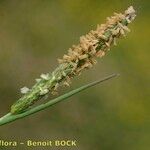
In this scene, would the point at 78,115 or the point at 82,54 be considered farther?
the point at 78,115

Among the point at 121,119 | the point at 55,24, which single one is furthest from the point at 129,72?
the point at 55,24

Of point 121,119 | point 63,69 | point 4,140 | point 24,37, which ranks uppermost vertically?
point 24,37

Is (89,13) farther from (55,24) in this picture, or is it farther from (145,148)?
(145,148)

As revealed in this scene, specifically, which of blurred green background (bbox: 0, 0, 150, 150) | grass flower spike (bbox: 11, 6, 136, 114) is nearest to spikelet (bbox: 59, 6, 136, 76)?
grass flower spike (bbox: 11, 6, 136, 114)

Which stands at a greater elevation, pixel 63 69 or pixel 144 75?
pixel 144 75

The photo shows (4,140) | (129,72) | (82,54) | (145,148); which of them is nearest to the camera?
(82,54)

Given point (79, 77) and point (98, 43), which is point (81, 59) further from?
point (79, 77)

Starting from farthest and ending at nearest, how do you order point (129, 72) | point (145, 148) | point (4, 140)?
point (129, 72)
point (145, 148)
point (4, 140)
